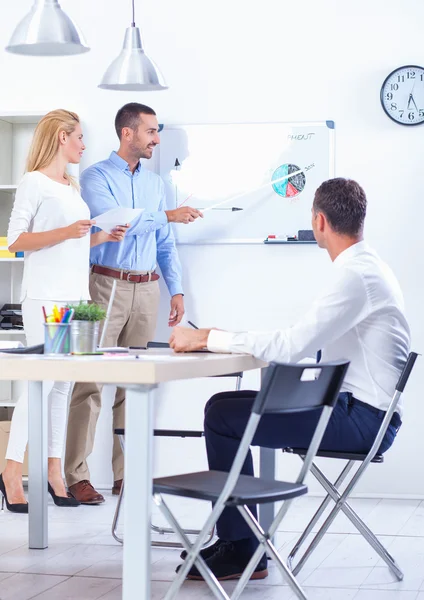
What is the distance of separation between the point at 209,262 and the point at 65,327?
2.49 meters

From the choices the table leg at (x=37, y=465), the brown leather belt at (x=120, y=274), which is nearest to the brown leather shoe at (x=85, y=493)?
the table leg at (x=37, y=465)

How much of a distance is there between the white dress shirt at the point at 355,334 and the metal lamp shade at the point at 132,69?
62.4 inches

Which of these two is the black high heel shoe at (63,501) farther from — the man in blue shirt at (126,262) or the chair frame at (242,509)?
the chair frame at (242,509)

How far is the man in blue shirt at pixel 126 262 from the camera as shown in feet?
16.5

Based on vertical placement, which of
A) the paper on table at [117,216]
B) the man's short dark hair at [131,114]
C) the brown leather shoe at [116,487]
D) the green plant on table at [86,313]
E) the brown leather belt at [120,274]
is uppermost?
the man's short dark hair at [131,114]

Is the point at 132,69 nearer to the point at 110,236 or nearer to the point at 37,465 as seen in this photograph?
the point at 110,236

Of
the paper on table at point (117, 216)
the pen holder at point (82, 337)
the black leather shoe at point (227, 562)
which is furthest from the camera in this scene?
the paper on table at point (117, 216)

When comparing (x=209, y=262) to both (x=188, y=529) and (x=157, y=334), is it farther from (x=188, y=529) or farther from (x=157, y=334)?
(x=188, y=529)

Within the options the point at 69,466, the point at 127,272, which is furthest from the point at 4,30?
the point at 69,466

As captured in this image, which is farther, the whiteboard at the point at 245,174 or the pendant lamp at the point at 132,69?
the whiteboard at the point at 245,174

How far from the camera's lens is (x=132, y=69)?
4.50 metres

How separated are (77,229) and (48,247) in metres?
0.23

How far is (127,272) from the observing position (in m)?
5.07

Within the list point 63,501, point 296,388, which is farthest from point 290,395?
point 63,501
